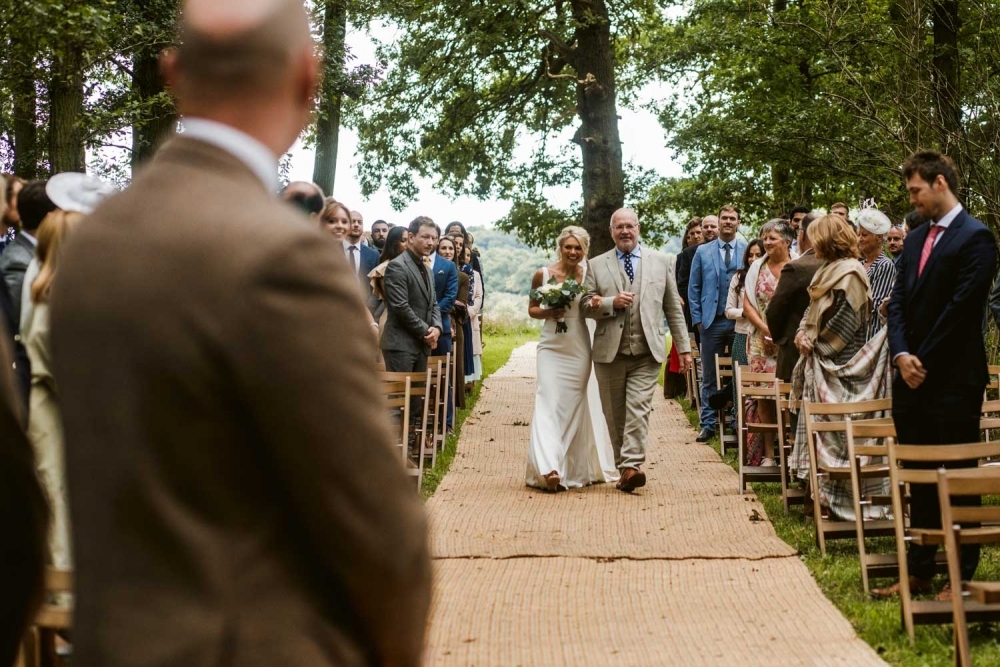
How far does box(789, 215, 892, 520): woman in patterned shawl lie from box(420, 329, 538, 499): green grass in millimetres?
3396

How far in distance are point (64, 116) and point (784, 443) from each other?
7.76 m

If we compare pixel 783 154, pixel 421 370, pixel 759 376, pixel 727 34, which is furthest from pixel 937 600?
pixel 727 34

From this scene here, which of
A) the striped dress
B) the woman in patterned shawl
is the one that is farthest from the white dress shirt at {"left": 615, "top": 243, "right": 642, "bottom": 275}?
the woman in patterned shawl

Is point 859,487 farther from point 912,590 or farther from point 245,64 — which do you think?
point 245,64

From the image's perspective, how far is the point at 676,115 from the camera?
83.7 feet

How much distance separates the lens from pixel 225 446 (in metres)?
1.49

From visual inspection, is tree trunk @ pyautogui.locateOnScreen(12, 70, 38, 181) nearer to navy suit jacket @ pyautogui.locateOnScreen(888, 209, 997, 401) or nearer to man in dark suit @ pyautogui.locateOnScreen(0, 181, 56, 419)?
man in dark suit @ pyautogui.locateOnScreen(0, 181, 56, 419)

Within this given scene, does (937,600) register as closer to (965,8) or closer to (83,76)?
(83,76)

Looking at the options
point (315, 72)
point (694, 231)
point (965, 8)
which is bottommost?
point (315, 72)

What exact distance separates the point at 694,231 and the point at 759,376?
6.62m

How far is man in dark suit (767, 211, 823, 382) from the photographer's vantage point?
9648mm

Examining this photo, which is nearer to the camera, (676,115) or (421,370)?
(421,370)

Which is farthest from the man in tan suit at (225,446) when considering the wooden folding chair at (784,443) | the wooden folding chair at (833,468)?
the wooden folding chair at (784,443)

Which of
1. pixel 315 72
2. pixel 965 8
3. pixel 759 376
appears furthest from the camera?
pixel 965 8
